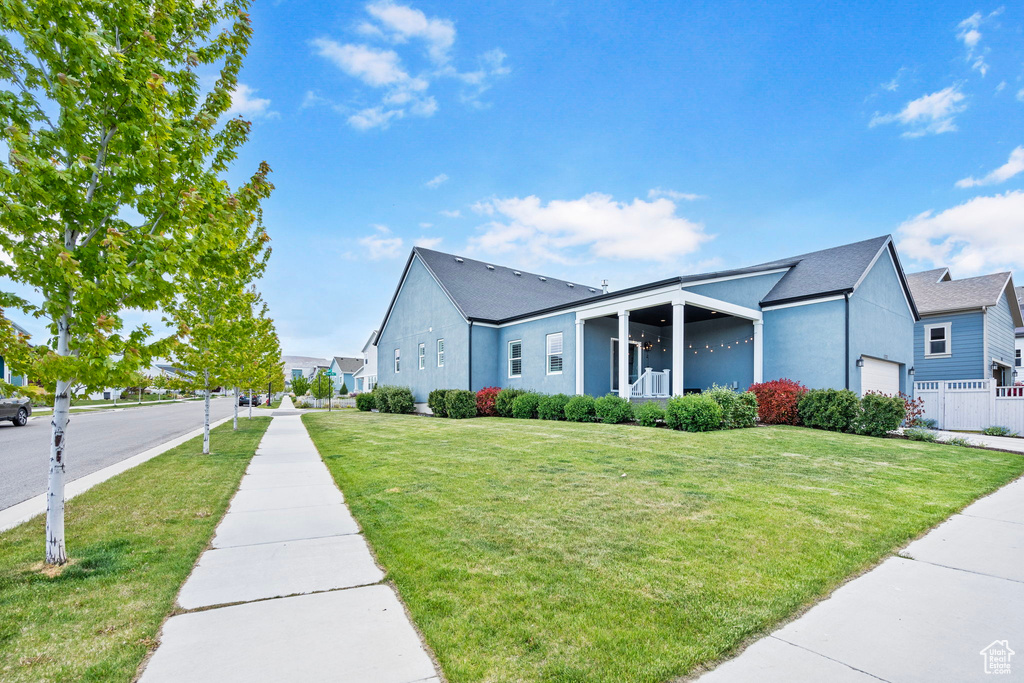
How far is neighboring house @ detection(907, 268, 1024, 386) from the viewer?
1888cm

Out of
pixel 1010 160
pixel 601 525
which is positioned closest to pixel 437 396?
pixel 601 525

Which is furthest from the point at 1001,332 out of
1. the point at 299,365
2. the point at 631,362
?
the point at 299,365

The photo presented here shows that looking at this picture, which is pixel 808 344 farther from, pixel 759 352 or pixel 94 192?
pixel 94 192

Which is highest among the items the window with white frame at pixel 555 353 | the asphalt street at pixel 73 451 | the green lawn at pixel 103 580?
the window with white frame at pixel 555 353

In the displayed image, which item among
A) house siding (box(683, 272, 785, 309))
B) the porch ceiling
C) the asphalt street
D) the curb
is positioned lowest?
the asphalt street

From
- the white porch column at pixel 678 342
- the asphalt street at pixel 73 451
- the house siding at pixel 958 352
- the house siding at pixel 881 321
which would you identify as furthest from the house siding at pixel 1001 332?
the asphalt street at pixel 73 451

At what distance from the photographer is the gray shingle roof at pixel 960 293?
19.1 m

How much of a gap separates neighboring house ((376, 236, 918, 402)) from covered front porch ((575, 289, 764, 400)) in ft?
0.13

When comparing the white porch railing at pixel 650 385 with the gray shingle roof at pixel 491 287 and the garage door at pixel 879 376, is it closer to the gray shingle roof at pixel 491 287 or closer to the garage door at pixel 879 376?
the gray shingle roof at pixel 491 287

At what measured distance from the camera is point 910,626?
2.60 meters

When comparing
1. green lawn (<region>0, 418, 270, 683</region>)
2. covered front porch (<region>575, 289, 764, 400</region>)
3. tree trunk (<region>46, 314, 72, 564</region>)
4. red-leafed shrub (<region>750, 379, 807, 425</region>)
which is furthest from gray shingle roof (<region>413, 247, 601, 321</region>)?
tree trunk (<region>46, 314, 72, 564</region>)

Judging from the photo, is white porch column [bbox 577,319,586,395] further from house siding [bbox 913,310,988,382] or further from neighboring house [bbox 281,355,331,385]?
neighboring house [bbox 281,355,331,385]

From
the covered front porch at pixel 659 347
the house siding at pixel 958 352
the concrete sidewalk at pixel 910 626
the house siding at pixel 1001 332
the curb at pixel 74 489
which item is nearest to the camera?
the concrete sidewalk at pixel 910 626

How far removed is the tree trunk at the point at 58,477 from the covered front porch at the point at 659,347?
1272 centimetres
